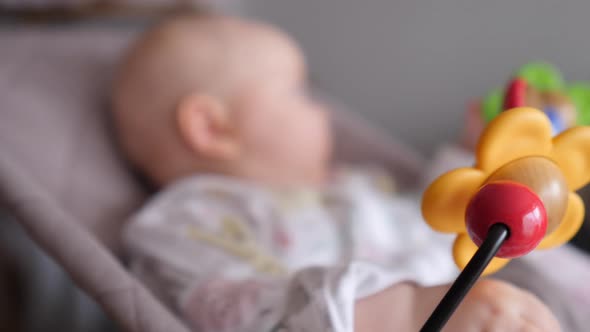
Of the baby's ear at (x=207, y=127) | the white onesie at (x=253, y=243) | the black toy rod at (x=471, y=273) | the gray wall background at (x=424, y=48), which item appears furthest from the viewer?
the gray wall background at (x=424, y=48)

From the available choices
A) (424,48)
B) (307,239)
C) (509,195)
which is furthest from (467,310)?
(424,48)

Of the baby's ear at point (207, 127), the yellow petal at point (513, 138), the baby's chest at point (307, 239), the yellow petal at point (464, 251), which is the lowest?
the baby's chest at point (307, 239)

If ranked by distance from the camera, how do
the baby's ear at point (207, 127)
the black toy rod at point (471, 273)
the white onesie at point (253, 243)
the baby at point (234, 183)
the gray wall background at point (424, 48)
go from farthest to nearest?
1. the gray wall background at point (424, 48)
2. the baby's ear at point (207, 127)
3. the baby at point (234, 183)
4. the white onesie at point (253, 243)
5. the black toy rod at point (471, 273)

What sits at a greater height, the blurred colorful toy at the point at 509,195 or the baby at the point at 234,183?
the blurred colorful toy at the point at 509,195

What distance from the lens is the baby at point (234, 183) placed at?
78cm

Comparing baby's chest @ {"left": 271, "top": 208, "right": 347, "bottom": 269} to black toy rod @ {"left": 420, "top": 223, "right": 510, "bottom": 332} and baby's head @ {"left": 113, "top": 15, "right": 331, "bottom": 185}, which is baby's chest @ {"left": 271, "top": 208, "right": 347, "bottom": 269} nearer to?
baby's head @ {"left": 113, "top": 15, "right": 331, "bottom": 185}

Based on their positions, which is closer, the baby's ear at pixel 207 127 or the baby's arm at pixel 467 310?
the baby's arm at pixel 467 310

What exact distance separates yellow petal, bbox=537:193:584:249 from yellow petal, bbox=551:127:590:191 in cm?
2

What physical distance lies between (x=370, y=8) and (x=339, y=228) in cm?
73

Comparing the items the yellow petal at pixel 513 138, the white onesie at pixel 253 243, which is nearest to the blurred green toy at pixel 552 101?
the white onesie at pixel 253 243

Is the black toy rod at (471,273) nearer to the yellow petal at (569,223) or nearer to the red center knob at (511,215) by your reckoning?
the red center knob at (511,215)

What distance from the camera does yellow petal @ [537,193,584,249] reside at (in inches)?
18.3

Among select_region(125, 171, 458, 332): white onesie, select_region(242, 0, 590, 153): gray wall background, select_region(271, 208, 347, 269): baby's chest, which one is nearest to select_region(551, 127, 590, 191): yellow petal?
select_region(125, 171, 458, 332): white onesie

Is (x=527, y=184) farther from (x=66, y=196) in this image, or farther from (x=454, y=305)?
(x=66, y=196)
